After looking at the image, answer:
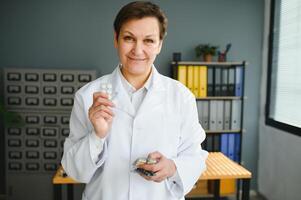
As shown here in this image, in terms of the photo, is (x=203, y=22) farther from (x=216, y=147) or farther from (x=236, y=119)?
(x=216, y=147)

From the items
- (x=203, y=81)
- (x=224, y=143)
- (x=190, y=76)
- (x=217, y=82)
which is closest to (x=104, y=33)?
(x=190, y=76)

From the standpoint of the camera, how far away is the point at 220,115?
11.9 ft

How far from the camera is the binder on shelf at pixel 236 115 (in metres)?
3.63

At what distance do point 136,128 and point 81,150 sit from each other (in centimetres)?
21

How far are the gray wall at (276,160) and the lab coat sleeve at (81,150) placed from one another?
8.96 ft

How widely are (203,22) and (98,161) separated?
327 centimetres

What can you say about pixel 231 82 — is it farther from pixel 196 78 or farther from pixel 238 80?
pixel 196 78

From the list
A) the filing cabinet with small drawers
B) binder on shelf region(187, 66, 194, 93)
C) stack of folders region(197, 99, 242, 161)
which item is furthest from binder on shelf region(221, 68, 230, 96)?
the filing cabinet with small drawers

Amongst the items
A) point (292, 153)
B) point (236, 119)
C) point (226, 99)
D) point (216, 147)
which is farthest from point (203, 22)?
point (292, 153)

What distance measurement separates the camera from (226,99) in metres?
3.63

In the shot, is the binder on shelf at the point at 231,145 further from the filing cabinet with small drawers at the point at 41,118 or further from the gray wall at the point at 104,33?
the filing cabinet with small drawers at the point at 41,118

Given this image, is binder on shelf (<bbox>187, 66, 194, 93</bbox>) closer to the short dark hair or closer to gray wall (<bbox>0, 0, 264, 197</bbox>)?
gray wall (<bbox>0, 0, 264, 197</bbox>)

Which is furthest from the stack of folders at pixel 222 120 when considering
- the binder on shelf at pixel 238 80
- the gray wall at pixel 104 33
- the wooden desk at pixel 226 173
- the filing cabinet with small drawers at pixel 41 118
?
the filing cabinet with small drawers at pixel 41 118

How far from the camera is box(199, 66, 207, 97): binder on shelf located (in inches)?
139
